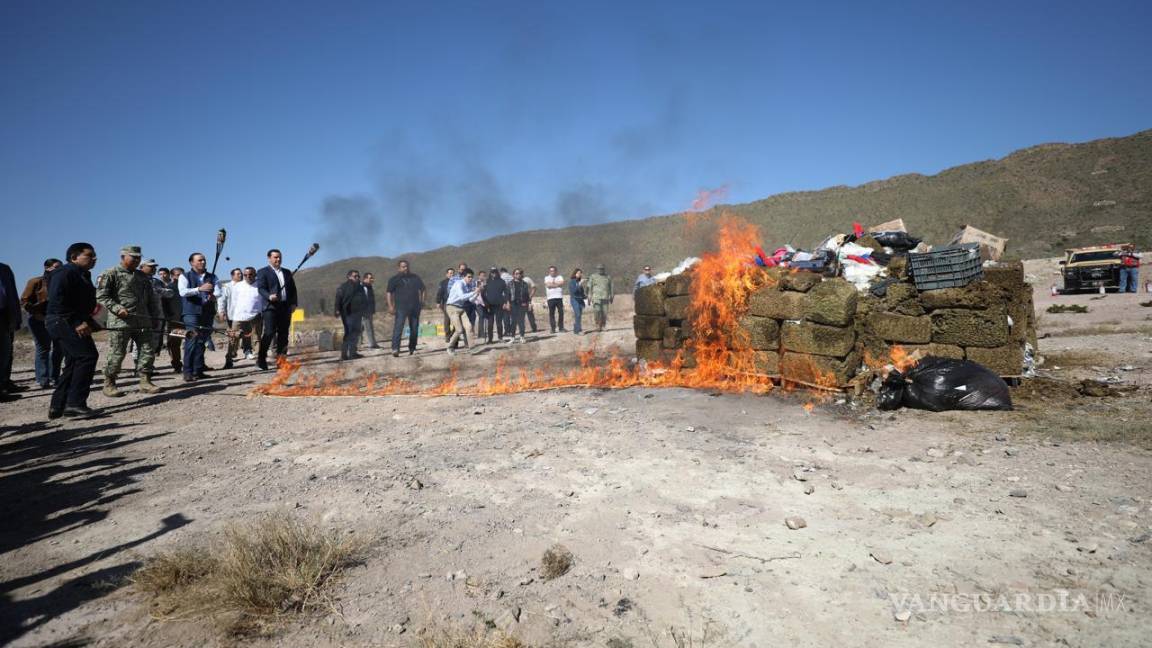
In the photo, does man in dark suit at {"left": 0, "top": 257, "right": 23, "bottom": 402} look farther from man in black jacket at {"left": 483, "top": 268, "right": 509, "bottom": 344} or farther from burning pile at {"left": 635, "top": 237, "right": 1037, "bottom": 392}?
burning pile at {"left": 635, "top": 237, "right": 1037, "bottom": 392}

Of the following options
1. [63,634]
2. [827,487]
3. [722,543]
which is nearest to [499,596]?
[722,543]

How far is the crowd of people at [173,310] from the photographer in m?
7.30

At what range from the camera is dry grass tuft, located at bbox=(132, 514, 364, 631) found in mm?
2887

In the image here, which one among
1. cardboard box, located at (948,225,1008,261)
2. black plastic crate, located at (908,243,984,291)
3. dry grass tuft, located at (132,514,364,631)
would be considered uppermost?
cardboard box, located at (948,225,1008,261)

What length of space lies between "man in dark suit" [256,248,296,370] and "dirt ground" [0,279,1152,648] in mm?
3813

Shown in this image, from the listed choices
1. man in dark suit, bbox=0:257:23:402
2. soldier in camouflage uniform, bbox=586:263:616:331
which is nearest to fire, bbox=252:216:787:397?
man in dark suit, bbox=0:257:23:402

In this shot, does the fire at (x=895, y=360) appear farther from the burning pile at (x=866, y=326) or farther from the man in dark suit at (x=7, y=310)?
the man in dark suit at (x=7, y=310)

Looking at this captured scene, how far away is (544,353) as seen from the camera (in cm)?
1291

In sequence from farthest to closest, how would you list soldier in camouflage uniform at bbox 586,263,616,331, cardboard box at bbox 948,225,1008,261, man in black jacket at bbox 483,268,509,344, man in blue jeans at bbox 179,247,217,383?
soldier in camouflage uniform at bbox 586,263,616,331
man in black jacket at bbox 483,268,509,344
man in blue jeans at bbox 179,247,217,383
cardboard box at bbox 948,225,1008,261

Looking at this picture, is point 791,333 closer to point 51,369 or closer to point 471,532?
point 471,532

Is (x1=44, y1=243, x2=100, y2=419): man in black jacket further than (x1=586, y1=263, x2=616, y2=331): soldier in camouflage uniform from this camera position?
No

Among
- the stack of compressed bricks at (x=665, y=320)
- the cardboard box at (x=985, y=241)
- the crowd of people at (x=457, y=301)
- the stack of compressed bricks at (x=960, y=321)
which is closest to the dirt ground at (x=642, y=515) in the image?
the stack of compressed bricks at (x=960, y=321)

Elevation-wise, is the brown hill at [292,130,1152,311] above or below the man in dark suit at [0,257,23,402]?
above

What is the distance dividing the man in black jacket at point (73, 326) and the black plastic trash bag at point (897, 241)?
10591mm
